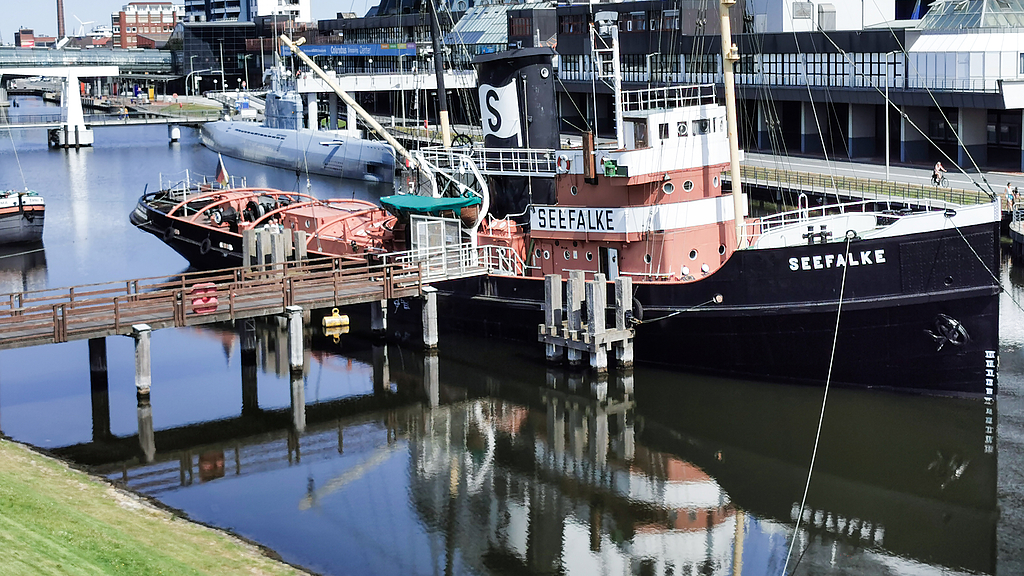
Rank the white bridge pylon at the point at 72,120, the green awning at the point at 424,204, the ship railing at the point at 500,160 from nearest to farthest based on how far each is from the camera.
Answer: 1. the ship railing at the point at 500,160
2. the green awning at the point at 424,204
3. the white bridge pylon at the point at 72,120

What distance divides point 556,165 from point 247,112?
8861 cm

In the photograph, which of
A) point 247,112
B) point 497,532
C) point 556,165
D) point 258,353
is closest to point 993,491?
point 497,532

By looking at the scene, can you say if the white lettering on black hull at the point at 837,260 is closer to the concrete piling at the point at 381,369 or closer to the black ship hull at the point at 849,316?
the black ship hull at the point at 849,316

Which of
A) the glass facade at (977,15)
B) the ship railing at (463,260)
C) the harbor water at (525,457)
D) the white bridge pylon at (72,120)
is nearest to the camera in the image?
the harbor water at (525,457)

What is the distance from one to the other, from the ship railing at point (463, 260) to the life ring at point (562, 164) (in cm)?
311

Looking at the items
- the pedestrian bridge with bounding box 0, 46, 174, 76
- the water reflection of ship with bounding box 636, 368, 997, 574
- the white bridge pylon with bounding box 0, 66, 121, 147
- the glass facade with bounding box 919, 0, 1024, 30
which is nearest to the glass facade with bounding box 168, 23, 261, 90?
the pedestrian bridge with bounding box 0, 46, 174, 76

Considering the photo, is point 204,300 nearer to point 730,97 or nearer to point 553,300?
point 553,300

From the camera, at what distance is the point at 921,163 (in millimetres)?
60469

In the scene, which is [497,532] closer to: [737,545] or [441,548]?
[441,548]

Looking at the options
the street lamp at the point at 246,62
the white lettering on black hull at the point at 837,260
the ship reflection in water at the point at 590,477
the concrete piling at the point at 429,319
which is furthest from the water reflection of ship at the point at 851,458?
the street lamp at the point at 246,62

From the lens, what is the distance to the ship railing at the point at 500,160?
33.9 m

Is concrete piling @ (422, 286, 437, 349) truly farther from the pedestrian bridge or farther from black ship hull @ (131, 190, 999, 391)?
the pedestrian bridge

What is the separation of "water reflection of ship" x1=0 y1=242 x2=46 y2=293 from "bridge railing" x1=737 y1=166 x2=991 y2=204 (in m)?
28.4

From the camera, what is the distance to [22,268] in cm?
4938
